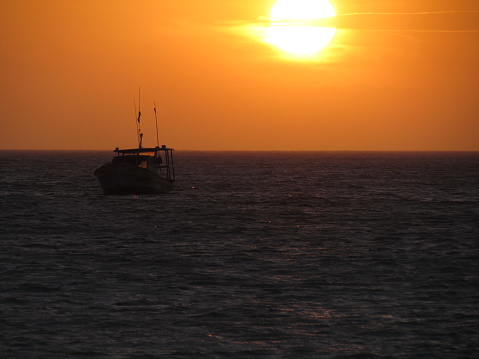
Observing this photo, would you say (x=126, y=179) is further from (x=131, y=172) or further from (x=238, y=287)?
(x=238, y=287)

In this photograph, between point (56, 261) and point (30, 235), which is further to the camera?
point (30, 235)

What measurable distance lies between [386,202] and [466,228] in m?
23.9

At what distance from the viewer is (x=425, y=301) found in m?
23.3

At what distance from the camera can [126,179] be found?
68375 millimetres

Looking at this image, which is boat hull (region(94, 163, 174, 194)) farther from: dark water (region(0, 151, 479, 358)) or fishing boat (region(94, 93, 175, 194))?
dark water (region(0, 151, 479, 358))

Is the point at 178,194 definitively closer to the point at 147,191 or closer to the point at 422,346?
the point at 147,191

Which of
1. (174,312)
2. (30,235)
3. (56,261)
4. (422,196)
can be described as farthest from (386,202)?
(174,312)

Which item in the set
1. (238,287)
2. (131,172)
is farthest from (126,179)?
(238,287)

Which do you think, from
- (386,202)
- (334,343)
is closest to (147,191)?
(386,202)

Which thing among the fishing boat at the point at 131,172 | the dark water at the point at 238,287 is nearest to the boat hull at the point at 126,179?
the fishing boat at the point at 131,172

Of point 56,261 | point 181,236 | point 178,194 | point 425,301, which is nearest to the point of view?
point 425,301

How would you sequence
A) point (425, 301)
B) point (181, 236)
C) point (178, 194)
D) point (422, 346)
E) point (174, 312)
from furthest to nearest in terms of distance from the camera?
1. point (178, 194)
2. point (181, 236)
3. point (425, 301)
4. point (174, 312)
5. point (422, 346)

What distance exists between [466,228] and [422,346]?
3046 cm

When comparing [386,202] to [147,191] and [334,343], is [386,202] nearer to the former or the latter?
[147,191]
